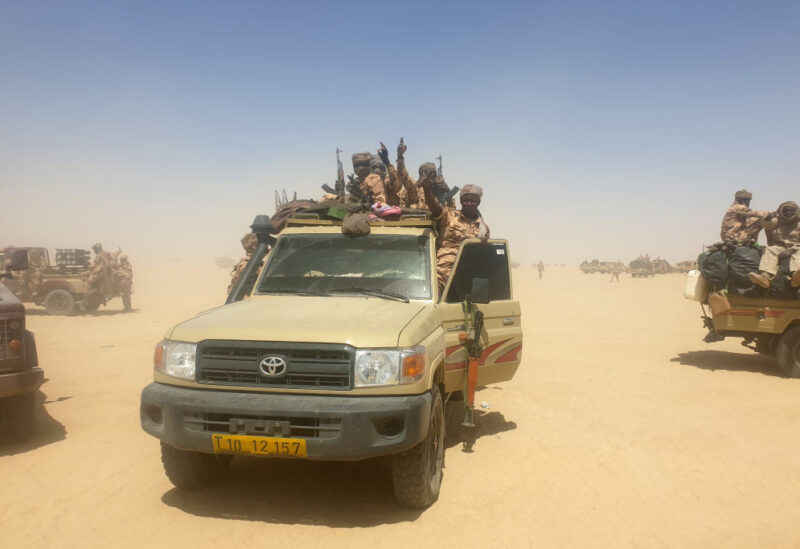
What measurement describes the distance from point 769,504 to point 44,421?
695cm

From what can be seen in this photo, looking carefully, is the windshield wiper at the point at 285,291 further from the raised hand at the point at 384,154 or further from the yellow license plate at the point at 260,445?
the raised hand at the point at 384,154

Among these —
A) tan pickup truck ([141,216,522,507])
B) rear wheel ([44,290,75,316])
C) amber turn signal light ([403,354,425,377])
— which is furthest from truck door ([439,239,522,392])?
rear wheel ([44,290,75,316])

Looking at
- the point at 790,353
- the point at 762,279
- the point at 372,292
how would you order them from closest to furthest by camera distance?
the point at 372,292 → the point at 762,279 → the point at 790,353

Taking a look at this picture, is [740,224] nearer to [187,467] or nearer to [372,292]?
[372,292]

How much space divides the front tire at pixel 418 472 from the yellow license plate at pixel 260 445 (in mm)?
720

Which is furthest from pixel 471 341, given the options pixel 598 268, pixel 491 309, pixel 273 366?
pixel 598 268

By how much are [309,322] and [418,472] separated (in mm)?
1239

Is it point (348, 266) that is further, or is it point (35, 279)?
point (35, 279)

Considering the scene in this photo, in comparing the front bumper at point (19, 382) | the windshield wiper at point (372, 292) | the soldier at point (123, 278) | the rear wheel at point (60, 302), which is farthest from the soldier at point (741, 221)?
the rear wheel at point (60, 302)

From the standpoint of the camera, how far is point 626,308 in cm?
2311

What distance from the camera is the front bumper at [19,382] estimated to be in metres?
5.22

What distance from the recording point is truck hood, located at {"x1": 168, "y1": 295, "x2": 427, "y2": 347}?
12.2 feet

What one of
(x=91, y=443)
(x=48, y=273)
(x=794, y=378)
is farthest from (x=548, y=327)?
(x=48, y=273)

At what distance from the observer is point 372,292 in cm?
474
